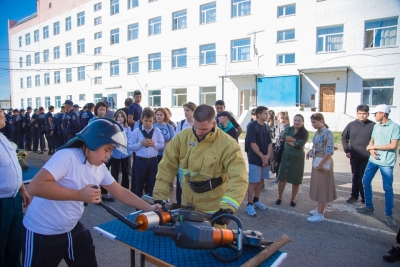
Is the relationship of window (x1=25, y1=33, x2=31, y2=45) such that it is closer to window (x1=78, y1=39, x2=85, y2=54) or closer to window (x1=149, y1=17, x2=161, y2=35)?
window (x1=78, y1=39, x2=85, y2=54)

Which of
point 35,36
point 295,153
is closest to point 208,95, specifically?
point 295,153

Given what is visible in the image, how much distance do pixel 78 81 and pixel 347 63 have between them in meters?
29.7

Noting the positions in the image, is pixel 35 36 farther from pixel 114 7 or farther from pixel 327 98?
pixel 327 98

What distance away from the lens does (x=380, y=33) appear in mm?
17547

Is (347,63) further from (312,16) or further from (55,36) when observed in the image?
(55,36)

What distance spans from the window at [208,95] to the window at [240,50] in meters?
3.11

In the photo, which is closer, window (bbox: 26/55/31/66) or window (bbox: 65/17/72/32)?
window (bbox: 65/17/72/32)

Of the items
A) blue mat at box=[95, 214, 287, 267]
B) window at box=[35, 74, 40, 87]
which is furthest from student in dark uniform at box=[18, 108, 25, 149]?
window at box=[35, 74, 40, 87]

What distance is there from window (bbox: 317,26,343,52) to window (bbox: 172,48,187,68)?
11.2 metres

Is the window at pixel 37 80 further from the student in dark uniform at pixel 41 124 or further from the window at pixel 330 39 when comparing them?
the window at pixel 330 39

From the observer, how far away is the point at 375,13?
685 inches

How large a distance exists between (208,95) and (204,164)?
72.1ft

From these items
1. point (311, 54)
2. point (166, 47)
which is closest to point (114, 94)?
point (166, 47)

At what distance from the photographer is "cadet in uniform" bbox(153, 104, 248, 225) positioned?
8.42ft
